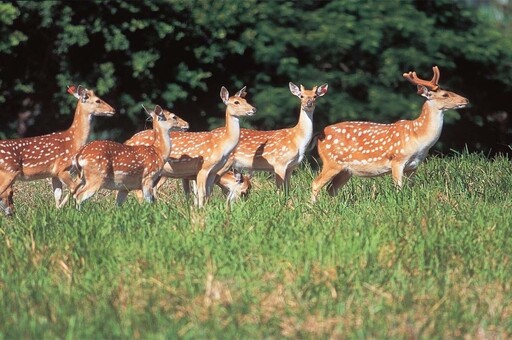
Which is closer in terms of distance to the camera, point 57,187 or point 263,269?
point 263,269

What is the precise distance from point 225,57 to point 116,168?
16.3ft

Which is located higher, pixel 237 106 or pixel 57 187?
pixel 237 106

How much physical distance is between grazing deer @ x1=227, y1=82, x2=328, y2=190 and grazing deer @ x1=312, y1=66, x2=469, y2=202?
0.28 meters

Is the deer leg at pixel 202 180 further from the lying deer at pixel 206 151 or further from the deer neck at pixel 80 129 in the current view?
the deer neck at pixel 80 129

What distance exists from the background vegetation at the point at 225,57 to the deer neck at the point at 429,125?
367 centimetres

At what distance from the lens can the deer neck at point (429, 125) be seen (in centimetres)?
1025

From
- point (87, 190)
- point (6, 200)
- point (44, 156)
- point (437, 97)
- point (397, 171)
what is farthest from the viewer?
point (437, 97)

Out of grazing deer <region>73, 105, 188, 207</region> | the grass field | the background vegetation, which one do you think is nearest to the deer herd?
grazing deer <region>73, 105, 188, 207</region>

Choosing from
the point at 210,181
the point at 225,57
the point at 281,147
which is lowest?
the point at 225,57

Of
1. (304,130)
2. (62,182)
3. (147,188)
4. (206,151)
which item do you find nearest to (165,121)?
(206,151)

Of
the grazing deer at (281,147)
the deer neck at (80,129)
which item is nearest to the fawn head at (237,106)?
the grazing deer at (281,147)

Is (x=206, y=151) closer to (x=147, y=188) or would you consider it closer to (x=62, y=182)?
(x=147, y=188)

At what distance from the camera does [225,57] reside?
48.0ft

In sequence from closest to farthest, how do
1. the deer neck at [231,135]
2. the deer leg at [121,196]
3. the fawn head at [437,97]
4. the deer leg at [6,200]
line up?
the deer leg at [6,200] < the deer leg at [121,196] < the fawn head at [437,97] < the deer neck at [231,135]
